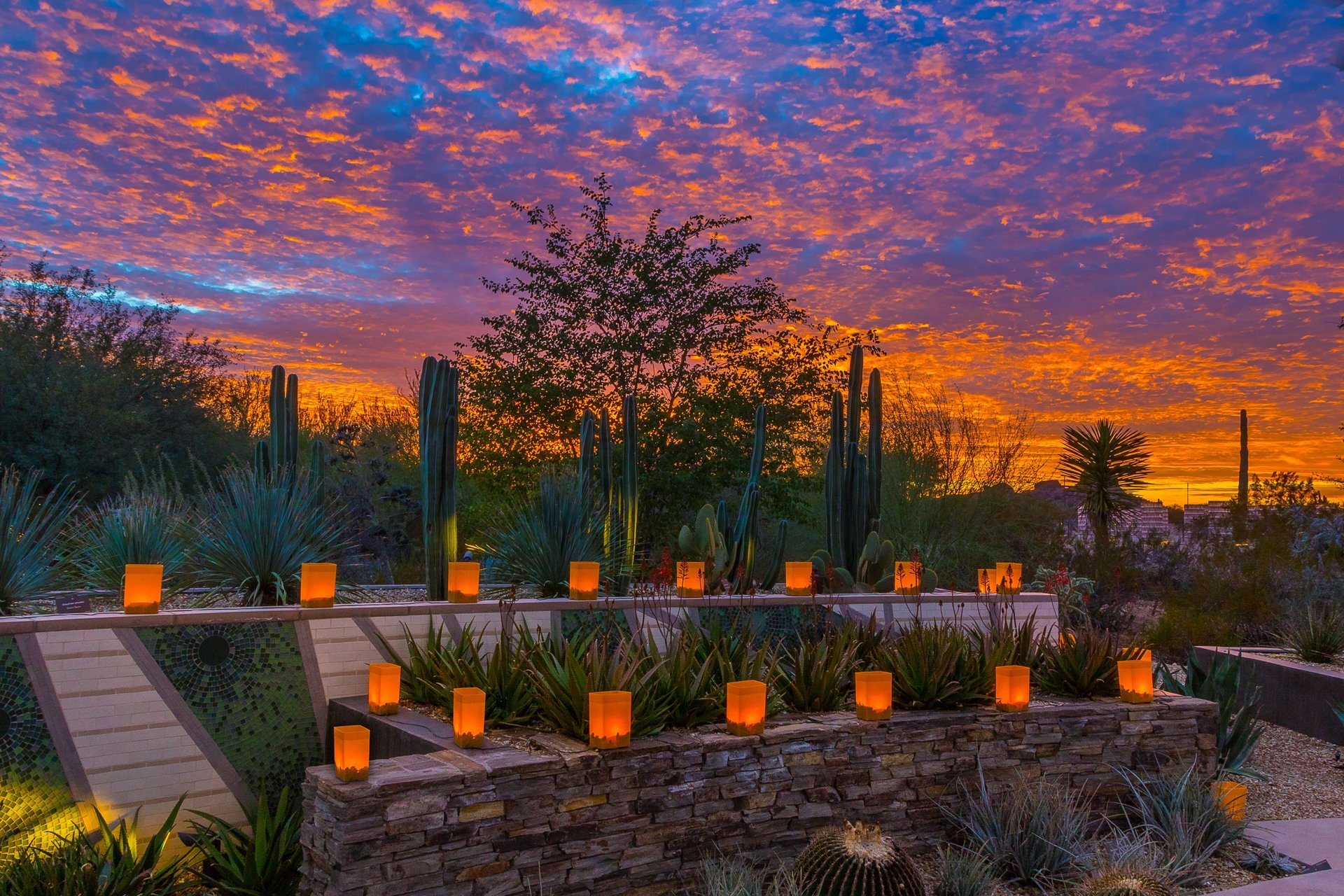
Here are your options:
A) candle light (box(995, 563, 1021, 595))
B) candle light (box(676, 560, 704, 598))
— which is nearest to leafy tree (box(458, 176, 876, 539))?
candle light (box(995, 563, 1021, 595))

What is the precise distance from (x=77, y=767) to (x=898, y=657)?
4.74m

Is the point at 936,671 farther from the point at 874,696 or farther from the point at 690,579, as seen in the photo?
the point at 690,579

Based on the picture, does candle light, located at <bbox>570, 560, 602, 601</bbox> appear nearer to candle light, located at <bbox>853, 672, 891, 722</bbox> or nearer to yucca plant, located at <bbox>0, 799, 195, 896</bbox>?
candle light, located at <bbox>853, 672, 891, 722</bbox>

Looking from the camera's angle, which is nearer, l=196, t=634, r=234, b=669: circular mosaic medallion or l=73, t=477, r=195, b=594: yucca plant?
l=196, t=634, r=234, b=669: circular mosaic medallion

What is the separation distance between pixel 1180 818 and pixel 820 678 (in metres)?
2.21

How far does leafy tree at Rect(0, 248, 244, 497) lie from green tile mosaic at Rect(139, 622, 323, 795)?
316 inches

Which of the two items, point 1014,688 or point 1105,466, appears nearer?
point 1014,688

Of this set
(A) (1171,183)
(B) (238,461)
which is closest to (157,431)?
(B) (238,461)

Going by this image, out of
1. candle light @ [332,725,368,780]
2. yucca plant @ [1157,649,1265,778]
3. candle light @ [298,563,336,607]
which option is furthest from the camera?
yucca plant @ [1157,649,1265,778]

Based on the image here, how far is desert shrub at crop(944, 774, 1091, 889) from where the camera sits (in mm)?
4801

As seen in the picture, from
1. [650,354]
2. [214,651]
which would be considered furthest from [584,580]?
[650,354]

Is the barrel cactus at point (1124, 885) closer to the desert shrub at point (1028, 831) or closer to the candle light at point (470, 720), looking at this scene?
the desert shrub at point (1028, 831)

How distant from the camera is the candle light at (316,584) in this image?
5777 mm

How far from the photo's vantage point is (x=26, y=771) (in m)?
4.50
